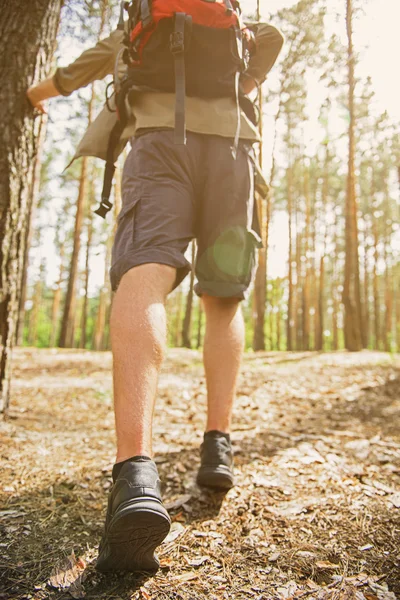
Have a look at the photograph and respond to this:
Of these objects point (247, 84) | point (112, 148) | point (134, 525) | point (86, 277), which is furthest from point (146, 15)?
point (86, 277)

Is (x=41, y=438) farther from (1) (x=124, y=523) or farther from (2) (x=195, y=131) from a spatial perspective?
(2) (x=195, y=131)

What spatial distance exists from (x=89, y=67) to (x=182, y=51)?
0.77 meters

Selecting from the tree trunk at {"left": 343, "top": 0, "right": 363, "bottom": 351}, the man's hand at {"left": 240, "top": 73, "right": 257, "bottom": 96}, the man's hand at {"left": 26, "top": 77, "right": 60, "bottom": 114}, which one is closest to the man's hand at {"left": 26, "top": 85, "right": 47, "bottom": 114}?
the man's hand at {"left": 26, "top": 77, "right": 60, "bottom": 114}

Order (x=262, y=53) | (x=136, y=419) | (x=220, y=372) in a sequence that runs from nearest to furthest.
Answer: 1. (x=136, y=419)
2. (x=220, y=372)
3. (x=262, y=53)

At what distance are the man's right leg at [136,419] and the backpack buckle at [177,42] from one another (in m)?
0.82

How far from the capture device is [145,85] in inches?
68.6

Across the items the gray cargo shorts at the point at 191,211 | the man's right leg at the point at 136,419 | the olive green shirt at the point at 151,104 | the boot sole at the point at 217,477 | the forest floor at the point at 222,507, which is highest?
the olive green shirt at the point at 151,104

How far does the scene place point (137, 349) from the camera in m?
1.36

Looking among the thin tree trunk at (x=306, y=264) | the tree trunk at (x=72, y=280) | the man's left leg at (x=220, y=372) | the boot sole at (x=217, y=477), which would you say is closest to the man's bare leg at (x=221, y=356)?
the man's left leg at (x=220, y=372)

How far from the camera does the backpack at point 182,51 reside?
5.26 feet

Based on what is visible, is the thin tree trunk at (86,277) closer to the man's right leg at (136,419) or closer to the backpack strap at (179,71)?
the backpack strap at (179,71)

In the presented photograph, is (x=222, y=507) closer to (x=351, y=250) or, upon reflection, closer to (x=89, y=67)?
(x=89, y=67)

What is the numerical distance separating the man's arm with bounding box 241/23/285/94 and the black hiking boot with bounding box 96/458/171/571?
1.80 metres

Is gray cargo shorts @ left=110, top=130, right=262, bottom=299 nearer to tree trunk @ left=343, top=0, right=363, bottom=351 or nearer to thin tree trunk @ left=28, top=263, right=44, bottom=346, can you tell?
tree trunk @ left=343, top=0, right=363, bottom=351
